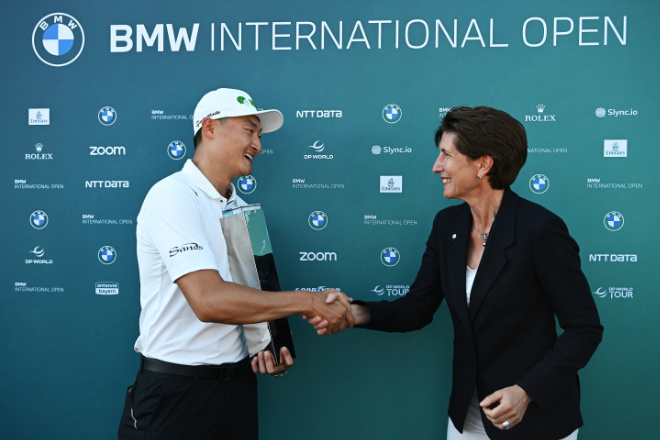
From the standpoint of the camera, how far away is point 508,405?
1536 mm

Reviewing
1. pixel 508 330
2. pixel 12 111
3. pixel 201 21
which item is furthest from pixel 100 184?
pixel 508 330

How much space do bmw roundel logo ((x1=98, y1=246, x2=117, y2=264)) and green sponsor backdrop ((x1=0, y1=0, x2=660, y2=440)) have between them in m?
0.03

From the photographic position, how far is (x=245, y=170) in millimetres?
1982

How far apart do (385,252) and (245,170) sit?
0.83 metres

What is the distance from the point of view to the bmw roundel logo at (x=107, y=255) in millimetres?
2539

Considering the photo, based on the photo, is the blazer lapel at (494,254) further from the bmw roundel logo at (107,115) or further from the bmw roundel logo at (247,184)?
the bmw roundel logo at (107,115)

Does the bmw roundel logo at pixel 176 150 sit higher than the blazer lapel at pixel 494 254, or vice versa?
the bmw roundel logo at pixel 176 150

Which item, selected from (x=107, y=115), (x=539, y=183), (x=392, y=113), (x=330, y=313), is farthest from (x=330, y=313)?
(x=107, y=115)

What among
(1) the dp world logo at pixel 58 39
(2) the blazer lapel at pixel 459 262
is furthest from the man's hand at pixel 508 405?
(1) the dp world logo at pixel 58 39

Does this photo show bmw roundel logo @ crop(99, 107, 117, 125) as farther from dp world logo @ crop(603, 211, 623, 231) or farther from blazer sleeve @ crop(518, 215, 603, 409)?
dp world logo @ crop(603, 211, 623, 231)

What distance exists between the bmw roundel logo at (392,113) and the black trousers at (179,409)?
1.37 metres

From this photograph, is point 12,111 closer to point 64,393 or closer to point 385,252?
point 64,393

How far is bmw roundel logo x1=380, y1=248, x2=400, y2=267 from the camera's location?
2.44 meters

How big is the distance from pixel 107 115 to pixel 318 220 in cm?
119
